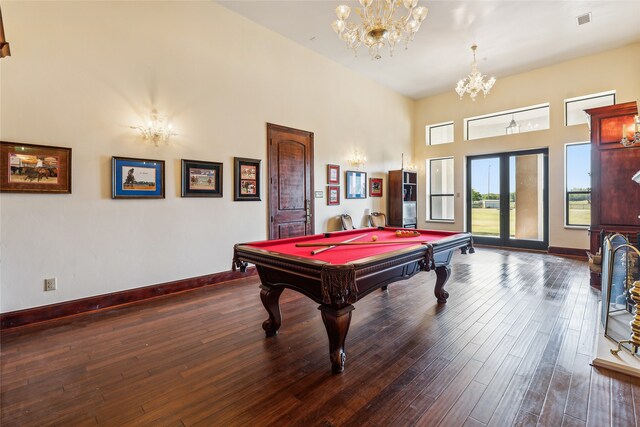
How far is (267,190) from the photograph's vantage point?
5.18 meters

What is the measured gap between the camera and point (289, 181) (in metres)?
5.55

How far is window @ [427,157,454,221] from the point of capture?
28.1 ft

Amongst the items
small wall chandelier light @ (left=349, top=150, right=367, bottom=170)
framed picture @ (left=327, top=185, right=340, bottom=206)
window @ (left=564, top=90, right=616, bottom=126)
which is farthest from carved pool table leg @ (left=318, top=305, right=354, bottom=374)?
window @ (left=564, top=90, right=616, bottom=126)

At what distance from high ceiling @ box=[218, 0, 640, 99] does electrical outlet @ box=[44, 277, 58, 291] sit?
4.34 m

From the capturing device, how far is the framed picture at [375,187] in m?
7.52

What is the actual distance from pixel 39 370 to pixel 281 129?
4395mm

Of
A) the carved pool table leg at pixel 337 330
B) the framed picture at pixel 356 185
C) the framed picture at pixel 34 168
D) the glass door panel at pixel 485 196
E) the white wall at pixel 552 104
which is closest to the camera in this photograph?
the carved pool table leg at pixel 337 330

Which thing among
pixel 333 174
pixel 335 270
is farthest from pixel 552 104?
pixel 335 270

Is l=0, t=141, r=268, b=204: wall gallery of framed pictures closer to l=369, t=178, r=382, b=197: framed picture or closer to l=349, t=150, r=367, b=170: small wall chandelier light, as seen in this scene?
l=349, t=150, r=367, b=170: small wall chandelier light

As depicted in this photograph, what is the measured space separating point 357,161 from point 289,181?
6.85 feet

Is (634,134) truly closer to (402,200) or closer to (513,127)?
(513,127)

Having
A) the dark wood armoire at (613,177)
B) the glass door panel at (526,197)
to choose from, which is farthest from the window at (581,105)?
the dark wood armoire at (613,177)

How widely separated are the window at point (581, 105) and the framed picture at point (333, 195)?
537 centimetres

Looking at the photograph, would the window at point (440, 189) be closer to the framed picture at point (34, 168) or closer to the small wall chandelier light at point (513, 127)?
the small wall chandelier light at point (513, 127)
